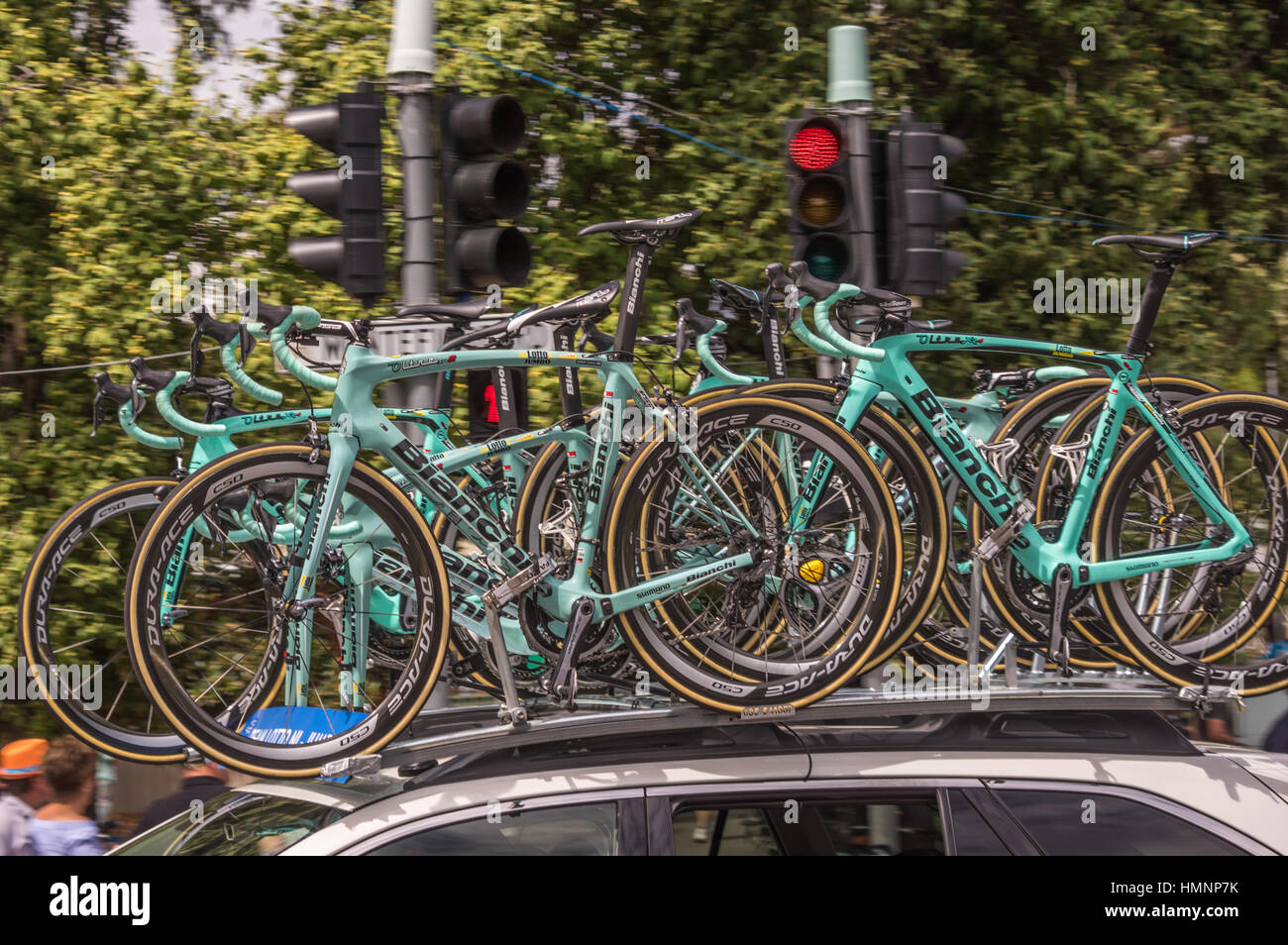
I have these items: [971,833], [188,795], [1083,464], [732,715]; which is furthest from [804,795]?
[188,795]

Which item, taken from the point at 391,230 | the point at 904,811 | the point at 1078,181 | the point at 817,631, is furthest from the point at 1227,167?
the point at 904,811

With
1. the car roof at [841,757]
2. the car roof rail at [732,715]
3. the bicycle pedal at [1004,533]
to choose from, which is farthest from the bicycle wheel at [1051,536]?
the car roof at [841,757]

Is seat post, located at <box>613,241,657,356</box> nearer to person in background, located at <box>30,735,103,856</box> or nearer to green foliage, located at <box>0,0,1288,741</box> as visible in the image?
person in background, located at <box>30,735,103,856</box>

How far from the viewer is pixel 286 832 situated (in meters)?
3.39

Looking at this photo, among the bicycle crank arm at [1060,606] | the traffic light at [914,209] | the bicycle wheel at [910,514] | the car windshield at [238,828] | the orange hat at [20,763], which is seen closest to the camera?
the car windshield at [238,828]

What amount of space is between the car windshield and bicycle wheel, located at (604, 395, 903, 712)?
1065 mm

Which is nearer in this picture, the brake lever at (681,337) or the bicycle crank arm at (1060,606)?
the bicycle crank arm at (1060,606)

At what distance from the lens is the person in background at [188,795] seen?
174 inches

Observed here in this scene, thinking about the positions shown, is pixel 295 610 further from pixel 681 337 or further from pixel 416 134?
pixel 416 134

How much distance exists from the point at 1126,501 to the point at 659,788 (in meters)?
2.04

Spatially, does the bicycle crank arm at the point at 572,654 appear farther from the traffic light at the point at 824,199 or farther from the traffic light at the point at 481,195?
the traffic light at the point at 824,199

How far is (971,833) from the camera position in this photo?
3279 millimetres

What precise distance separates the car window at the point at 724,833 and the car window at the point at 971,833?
0.44 metres

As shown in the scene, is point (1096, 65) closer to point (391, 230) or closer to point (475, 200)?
point (391, 230)
